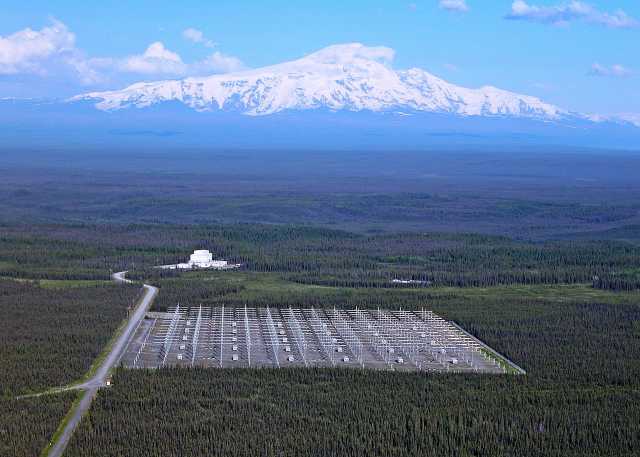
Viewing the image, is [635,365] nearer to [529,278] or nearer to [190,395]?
[190,395]

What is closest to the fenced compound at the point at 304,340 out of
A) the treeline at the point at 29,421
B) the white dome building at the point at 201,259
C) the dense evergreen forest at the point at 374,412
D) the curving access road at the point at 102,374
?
the curving access road at the point at 102,374

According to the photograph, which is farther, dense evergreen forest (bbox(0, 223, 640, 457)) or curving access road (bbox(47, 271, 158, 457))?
→ dense evergreen forest (bbox(0, 223, 640, 457))

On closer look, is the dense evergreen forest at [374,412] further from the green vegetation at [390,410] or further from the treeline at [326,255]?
the treeline at [326,255]

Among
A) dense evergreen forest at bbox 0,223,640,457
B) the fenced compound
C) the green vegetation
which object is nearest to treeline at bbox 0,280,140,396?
dense evergreen forest at bbox 0,223,640,457

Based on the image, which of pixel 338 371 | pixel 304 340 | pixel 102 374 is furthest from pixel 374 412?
pixel 304 340

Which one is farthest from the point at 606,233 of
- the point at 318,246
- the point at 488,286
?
the point at 488,286

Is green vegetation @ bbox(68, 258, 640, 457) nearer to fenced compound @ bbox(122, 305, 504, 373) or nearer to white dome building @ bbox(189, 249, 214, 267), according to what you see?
fenced compound @ bbox(122, 305, 504, 373)
